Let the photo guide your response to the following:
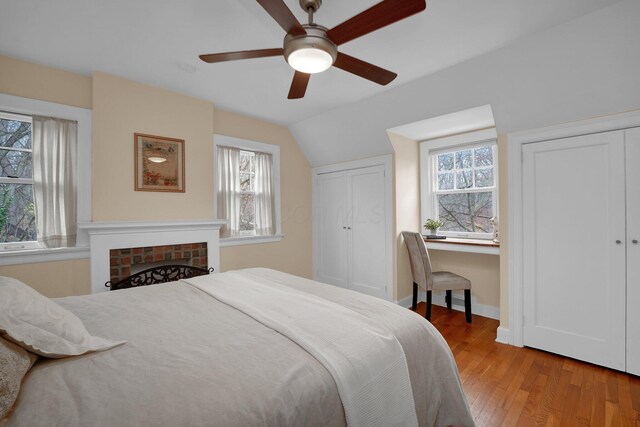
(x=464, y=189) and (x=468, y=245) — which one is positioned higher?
(x=464, y=189)

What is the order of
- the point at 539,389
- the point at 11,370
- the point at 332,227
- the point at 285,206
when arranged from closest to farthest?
the point at 11,370 < the point at 539,389 < the point at 285,206 < the point at 332,227

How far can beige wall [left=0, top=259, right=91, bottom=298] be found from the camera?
7.84 ft

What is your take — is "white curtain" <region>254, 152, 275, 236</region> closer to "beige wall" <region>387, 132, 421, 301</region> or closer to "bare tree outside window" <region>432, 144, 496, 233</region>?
"beige wall" <region>387, 132, 421, 301</region>

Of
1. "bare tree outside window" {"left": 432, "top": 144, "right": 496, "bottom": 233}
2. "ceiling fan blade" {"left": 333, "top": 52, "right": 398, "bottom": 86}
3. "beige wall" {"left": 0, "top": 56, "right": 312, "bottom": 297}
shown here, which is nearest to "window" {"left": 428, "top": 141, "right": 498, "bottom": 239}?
"bare tree outside window" {"left": 432, "top": 144, "right": 496, "bottom": 233}

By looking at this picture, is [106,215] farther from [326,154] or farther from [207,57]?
[326,154]

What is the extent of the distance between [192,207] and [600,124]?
150 inches

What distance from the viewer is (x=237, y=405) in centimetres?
79

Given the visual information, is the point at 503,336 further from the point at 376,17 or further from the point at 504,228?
the point at 376,17

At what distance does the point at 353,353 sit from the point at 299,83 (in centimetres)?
173

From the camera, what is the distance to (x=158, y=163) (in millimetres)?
2994

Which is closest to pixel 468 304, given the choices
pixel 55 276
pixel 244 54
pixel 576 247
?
pixel 576 247

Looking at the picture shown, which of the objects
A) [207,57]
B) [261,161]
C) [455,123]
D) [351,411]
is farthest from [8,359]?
[455,123]

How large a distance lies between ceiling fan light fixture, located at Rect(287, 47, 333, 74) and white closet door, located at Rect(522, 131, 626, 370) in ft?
6.91

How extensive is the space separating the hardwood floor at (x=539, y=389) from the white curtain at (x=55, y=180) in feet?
11.5
